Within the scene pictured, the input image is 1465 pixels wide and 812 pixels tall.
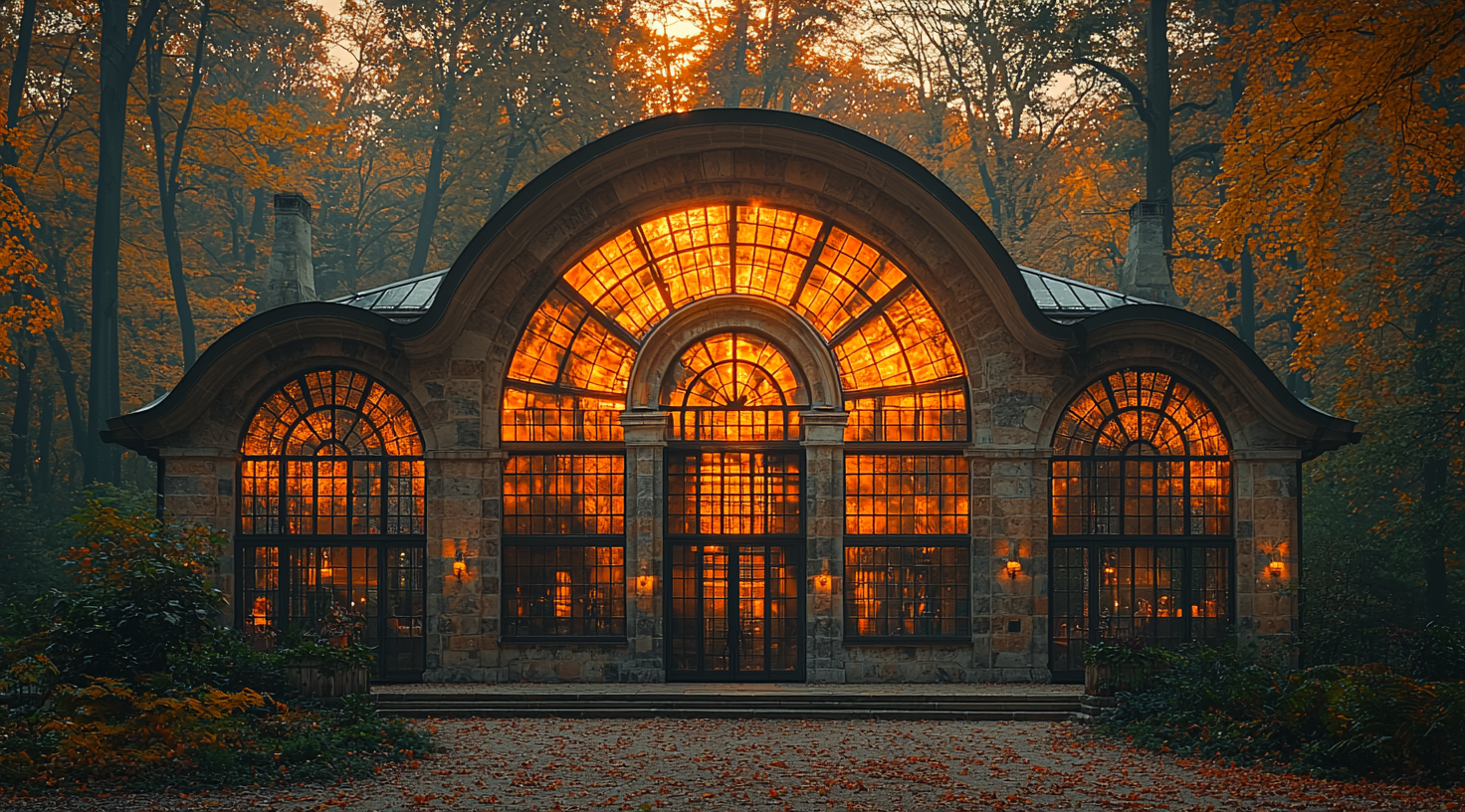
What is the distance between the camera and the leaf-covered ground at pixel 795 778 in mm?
11492

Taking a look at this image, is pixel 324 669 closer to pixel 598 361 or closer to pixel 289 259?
pixel 598 361

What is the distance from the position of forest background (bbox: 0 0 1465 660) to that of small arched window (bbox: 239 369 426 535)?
19.9 feet

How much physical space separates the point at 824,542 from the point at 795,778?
7.59 m

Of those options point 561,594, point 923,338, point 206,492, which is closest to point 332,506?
point 206,492

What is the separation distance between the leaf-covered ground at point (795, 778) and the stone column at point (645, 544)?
3.51 m

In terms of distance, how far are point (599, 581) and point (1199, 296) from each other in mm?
21814

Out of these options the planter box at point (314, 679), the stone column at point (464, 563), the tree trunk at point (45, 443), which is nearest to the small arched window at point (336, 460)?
the stone column at point (464, 563)

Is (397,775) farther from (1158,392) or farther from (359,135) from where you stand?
(359,135)

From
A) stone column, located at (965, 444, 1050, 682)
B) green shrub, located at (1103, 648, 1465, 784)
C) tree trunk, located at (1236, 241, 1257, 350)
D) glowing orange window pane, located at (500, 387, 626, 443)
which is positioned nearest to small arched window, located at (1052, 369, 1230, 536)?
stone column, located at (965, 444, 1050, 682)

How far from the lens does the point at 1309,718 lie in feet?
45.0

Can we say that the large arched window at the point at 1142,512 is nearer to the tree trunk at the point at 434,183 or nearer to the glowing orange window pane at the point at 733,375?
the glowing orange window pane at the point at 733,375

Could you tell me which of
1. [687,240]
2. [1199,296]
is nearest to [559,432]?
[687,240]

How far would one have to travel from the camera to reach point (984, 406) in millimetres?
20328

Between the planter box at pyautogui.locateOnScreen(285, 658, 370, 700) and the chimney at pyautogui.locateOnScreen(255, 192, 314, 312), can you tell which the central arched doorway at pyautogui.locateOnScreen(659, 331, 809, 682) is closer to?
the planter box at pyautogui.locateOnScreen(285, 658, 370, 700)
